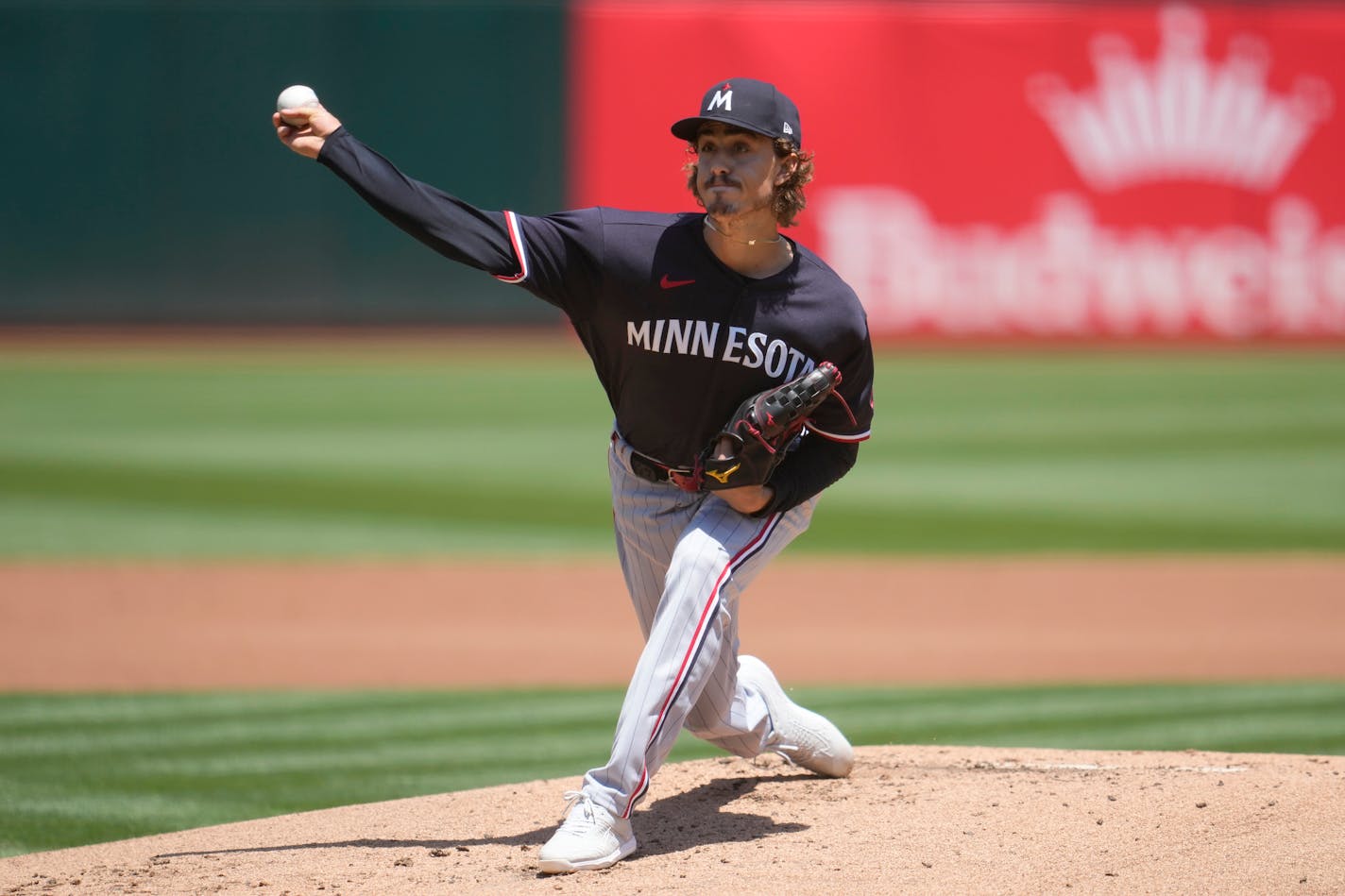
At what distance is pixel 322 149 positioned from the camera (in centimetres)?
367

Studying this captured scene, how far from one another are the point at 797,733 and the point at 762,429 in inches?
43.6

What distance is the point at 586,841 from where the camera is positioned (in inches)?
146

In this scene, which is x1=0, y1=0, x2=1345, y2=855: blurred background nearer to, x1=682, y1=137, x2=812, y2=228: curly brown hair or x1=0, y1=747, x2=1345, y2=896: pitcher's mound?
x1=0, y1=747, x2=1345, y2=896: pitcher's mound

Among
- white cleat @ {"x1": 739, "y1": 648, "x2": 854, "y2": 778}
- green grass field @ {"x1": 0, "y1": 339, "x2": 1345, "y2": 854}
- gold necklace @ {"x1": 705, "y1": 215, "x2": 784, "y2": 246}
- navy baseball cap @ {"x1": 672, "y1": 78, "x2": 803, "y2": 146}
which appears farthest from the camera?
green grass field @ {"x1": 0, "y1": 339, "x2": 1345, "y2": 854}

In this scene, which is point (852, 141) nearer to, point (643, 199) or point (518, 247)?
point (643, 199)

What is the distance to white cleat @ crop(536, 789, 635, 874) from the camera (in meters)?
3.66

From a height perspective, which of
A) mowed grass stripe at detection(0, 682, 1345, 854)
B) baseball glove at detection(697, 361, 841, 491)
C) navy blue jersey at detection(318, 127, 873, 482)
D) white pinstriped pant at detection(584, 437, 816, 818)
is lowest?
mowed grass stripe at detection(0, 682, 1345, 854)

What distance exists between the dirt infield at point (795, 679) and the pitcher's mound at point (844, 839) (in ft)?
0.04

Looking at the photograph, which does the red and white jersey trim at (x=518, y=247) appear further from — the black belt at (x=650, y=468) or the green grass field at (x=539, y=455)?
the green grass field at (x=539, y=455)

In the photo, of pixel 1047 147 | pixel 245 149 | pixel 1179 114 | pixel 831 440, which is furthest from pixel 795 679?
pixel 245 149

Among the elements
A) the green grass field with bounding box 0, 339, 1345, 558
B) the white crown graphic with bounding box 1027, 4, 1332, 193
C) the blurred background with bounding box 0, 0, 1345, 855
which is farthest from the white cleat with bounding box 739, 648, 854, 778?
the white crown graphic with bounding box 1027, 4, 1332, 193

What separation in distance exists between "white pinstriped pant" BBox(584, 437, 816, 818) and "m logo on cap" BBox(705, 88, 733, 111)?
0.89m

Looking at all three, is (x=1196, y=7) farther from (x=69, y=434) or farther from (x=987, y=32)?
(x=69, y=434)

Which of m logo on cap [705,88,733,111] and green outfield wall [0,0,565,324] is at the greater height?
green outfield wall [0,0,565,324]
